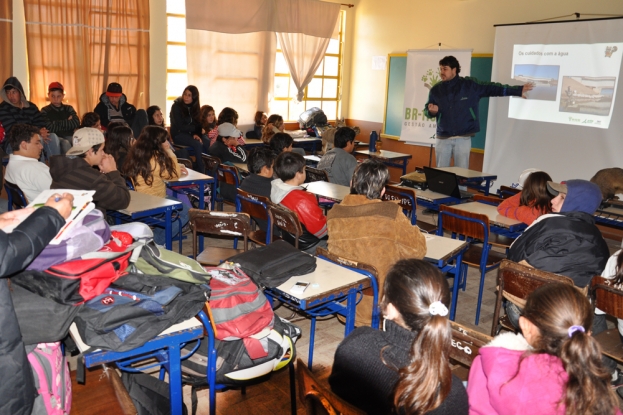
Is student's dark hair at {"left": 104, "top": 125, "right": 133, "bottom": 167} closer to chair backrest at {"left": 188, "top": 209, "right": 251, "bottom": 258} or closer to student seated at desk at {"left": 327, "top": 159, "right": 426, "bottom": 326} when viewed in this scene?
chair backrest at {"left": 188, "top": 209, "right": 251, "bottom": 258}

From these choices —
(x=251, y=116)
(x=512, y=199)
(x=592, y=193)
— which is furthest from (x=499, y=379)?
(x=251, y=116)

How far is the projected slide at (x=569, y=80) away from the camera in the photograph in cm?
616

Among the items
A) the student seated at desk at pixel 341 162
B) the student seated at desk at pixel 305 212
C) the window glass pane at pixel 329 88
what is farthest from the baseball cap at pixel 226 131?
the window glass pane at pixel 329 88

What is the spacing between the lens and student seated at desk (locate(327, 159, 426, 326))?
2.82 metres

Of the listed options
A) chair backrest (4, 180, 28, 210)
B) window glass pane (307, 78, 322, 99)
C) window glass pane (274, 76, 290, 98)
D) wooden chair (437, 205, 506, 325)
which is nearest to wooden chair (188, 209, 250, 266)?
wooden chair (437, 205, 506, 325)

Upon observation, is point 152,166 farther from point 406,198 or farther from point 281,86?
point 281,86

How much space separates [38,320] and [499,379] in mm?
1422

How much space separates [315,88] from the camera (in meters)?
9.87

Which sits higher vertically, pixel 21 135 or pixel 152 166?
pixel 21 135

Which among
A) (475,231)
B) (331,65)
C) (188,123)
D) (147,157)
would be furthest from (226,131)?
(331,65)

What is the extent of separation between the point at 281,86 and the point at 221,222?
664 cm

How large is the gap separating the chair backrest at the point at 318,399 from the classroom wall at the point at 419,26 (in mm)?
6492

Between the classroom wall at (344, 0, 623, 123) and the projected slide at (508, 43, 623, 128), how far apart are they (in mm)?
504

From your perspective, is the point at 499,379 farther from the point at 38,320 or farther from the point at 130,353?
the point at 38,320
